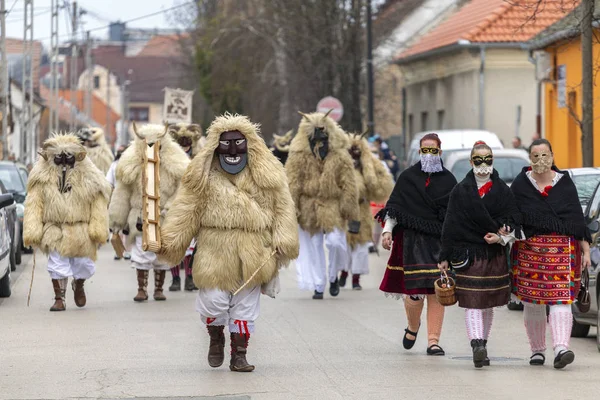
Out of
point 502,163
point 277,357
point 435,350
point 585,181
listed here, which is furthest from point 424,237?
point 502,163

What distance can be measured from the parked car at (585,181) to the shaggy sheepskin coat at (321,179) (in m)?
2.87

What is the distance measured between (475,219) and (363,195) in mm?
7642

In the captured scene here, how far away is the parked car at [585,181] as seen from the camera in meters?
13.9

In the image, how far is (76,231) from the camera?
14.8 metres

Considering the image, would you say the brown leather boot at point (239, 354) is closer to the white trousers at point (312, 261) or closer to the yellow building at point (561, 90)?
the white trousers at point (312, 261)

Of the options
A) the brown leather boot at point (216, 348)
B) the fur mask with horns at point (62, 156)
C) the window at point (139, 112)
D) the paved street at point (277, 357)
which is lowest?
the paved street at point (277, 357)

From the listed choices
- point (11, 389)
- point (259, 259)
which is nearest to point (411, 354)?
point (259, 259)

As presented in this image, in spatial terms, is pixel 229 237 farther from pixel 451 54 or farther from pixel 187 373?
pixel 451 54

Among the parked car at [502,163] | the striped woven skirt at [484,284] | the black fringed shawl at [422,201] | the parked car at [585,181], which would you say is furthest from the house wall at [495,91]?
the striped woven skirt at [484,284]

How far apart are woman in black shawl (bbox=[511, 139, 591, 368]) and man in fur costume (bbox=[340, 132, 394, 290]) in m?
6.59

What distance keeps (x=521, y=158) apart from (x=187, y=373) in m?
12.1

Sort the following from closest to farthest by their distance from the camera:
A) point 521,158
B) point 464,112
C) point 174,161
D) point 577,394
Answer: point 577,394, point 174,161, point 521,158, point 464,112

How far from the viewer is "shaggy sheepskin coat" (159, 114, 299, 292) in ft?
33.2

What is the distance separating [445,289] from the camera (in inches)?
405
